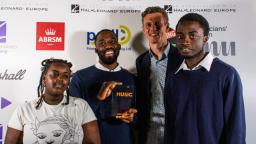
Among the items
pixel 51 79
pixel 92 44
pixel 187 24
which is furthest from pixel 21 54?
pixel 187 24

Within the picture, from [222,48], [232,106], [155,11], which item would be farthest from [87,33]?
[232,106]

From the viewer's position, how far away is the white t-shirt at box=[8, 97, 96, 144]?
1656mm

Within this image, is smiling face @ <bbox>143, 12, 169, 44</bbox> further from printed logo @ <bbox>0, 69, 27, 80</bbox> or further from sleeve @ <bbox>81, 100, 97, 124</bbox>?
printed logo @ <bbox>0, 69, 27, 80</bbox>

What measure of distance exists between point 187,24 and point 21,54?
0.94 metres

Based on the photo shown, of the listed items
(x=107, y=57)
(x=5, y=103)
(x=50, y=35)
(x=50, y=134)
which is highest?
(x=50, y=35)

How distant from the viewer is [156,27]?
1759 mm

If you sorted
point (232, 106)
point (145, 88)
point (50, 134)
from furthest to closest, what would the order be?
1. point (145, 88)
2. point (50, 134)
3. point (232, 106)

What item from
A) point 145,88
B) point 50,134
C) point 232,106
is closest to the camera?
point 232,106

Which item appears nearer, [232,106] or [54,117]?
[232,106]

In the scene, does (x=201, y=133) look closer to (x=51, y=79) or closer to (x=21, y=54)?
(x=51, y=79)

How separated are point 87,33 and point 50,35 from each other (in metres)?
0.21

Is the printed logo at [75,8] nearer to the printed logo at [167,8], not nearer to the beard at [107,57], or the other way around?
the beard at [107,57]

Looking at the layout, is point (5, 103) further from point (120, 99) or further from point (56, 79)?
point (120, 99)

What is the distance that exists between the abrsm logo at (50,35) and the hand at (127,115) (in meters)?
0.51
